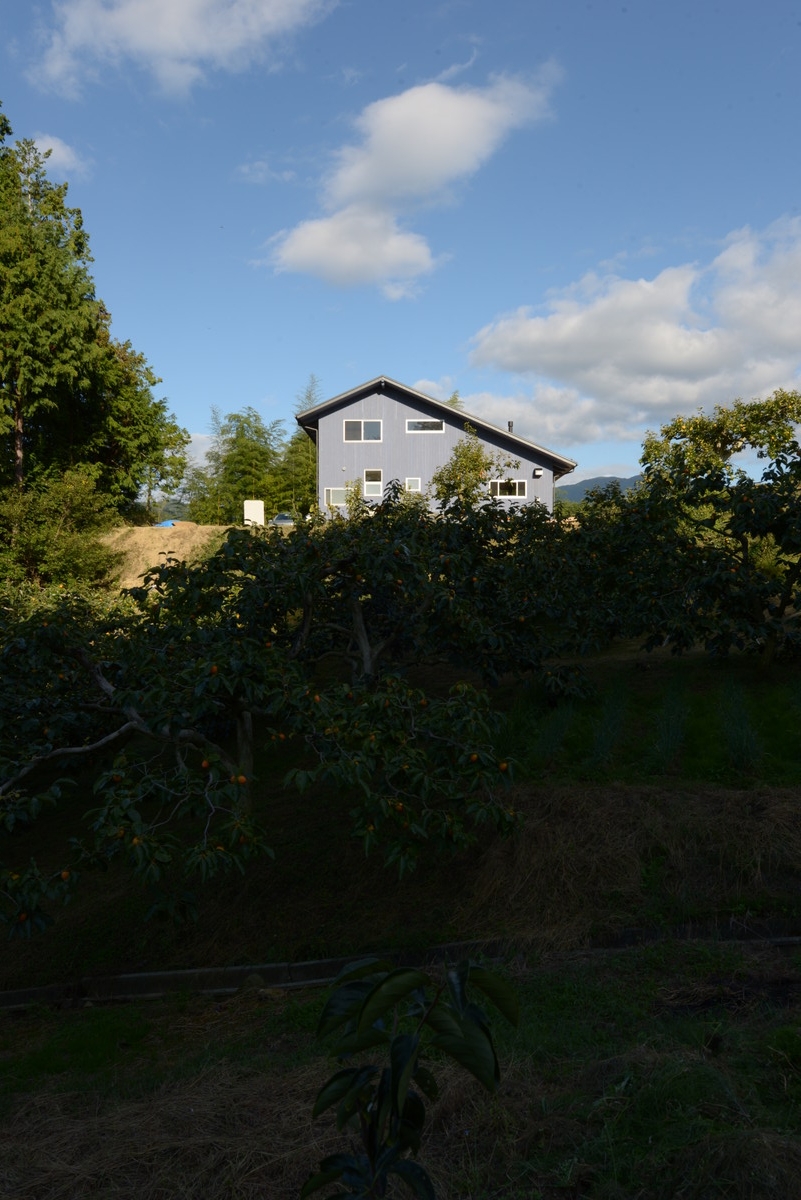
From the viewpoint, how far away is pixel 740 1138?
3.25 metres

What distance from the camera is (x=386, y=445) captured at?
3809cm

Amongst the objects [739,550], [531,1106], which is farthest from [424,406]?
[531,1106]

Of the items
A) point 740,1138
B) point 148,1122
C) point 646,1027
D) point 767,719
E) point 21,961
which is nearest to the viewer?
point 740,1138

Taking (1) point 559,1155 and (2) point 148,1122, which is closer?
(1) point 559,1155

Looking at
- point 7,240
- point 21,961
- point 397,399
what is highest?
point 7,240

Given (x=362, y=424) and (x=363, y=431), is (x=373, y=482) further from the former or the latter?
(x=362, y=424)

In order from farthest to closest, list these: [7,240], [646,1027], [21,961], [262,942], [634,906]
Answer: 1. [7,240]
2. [21,961]
3. [262,942]
4. [634,906]
5. [646,1027]

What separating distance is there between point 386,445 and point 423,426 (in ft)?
5.66

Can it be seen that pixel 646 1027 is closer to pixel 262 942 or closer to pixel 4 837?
pixel 262 942

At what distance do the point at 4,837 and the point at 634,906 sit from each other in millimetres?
8498

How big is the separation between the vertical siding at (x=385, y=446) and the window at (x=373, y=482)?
0.18 metres

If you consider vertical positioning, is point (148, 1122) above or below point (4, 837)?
above

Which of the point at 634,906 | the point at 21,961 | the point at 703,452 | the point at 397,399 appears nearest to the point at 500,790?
the point at 634,906

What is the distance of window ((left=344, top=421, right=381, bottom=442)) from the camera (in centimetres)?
3806
